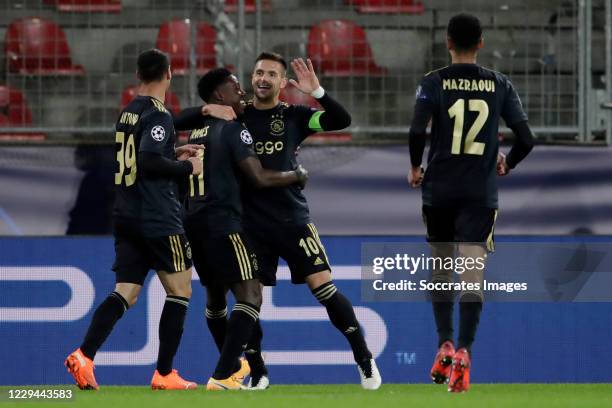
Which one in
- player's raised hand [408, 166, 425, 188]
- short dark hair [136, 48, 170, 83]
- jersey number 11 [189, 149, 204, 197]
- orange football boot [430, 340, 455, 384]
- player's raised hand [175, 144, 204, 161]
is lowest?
orange football boot [430, 340, 455, 384]

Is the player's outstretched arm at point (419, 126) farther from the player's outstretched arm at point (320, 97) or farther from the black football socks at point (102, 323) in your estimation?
the black football socks at point (102, 323)

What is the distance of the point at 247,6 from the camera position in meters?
10.7

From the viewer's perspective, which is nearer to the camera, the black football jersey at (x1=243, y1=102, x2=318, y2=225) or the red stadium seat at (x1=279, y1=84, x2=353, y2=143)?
the black football jersey at (x1=243, y1=102, x2=318, y2=225)

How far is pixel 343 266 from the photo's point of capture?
969 centimetres

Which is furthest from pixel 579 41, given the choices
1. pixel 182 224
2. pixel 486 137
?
pixel 182 224

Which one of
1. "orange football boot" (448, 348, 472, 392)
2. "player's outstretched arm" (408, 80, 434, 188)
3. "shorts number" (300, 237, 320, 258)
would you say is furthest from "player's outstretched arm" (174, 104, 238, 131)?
"orange football boot" (448, 348, 472, 392)

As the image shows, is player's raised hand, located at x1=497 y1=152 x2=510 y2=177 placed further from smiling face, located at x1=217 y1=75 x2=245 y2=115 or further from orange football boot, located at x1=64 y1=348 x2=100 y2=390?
orange football boot, located at x1=64 y1=348 x2=100 y2=390

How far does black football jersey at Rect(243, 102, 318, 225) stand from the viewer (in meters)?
7.73

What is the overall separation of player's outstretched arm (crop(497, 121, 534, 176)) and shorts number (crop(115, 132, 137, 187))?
192 centimetres

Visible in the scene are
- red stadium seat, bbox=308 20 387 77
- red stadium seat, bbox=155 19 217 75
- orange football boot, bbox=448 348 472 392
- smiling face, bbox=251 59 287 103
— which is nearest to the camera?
orange football boot, bbox=448 348 472 392

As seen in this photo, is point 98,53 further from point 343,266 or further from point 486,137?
point 486,137

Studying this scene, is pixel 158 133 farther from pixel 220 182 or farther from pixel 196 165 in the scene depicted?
pixel 220 182

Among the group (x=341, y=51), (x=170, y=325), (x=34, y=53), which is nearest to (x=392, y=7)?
(x=341, y=51)

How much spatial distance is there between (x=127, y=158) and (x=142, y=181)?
145mm
